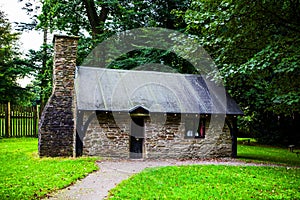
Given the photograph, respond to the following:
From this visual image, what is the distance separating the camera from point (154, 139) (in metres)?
14.2

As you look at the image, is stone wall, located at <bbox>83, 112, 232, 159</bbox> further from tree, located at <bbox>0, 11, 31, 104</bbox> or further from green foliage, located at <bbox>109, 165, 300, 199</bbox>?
tree, located at <bbox>0, 11, 31, 104</bbox>

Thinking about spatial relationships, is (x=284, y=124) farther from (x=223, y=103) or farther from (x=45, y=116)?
(x=45, y=116)

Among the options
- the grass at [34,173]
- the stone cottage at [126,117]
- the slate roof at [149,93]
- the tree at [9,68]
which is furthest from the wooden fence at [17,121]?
the slate roof at [149,93]

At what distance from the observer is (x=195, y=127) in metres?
15.0

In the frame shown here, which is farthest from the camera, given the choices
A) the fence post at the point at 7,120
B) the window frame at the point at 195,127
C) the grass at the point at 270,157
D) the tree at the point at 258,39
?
the fence post at the point at 7,120

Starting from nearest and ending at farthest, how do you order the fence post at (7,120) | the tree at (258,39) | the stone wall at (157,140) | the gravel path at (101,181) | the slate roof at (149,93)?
the gravel path at (101,181) → the tree at (258,39) → the stone wall at (157,140) → the slate roof at (149,93) → the fence post at (7,120)

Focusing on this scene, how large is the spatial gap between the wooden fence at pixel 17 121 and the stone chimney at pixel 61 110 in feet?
Result: 23.0

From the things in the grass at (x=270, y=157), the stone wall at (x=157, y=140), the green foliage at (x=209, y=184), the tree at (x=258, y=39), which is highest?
the tree at (x=258, y=39)

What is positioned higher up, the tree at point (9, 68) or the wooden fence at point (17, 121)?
the tree at point (9, 68)

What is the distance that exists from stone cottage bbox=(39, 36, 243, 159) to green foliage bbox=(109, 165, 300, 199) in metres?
3.50

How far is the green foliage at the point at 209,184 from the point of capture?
7512 mm

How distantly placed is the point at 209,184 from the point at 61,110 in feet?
26.4

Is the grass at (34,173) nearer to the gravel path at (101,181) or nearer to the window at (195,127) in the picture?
the gravel path at (101,181)

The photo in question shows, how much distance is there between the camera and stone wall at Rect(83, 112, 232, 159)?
531 inches
